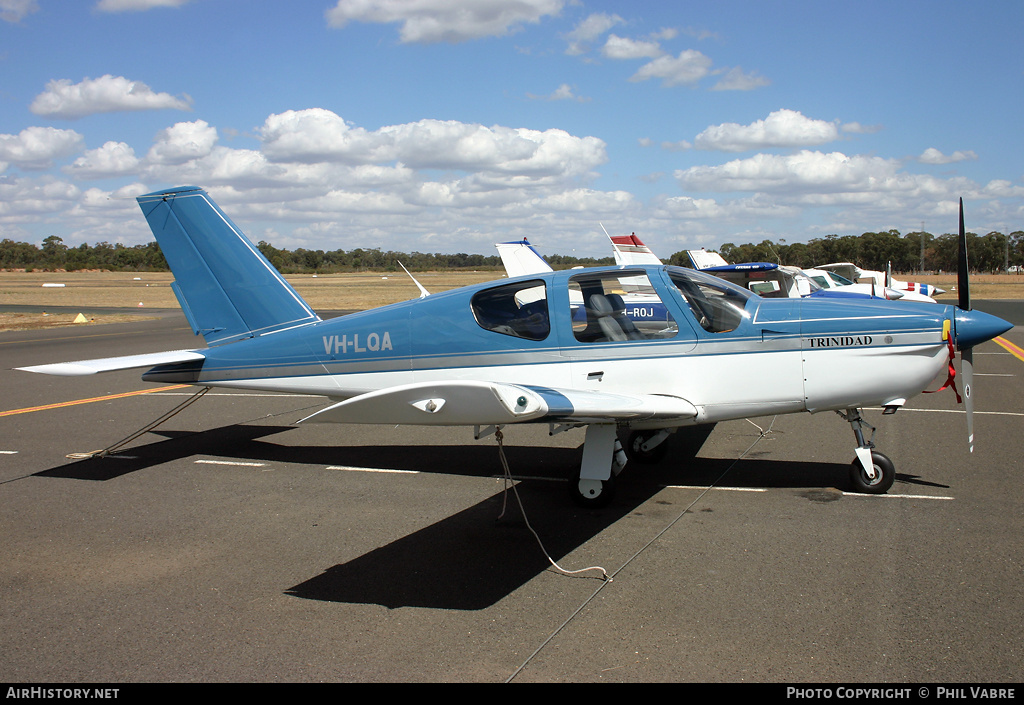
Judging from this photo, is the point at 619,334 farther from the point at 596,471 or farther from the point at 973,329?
the point at 973,329

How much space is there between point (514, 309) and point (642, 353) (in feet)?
3.97

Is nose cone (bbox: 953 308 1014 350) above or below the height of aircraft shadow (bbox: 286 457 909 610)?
above

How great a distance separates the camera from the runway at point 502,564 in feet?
11.4

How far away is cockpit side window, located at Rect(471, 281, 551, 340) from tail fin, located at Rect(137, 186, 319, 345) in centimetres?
218

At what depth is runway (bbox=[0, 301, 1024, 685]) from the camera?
3.46 metres

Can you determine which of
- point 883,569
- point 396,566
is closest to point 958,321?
point 883,569

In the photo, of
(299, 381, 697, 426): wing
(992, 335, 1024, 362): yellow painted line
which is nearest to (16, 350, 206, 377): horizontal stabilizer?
(299, 381, 697, 426): wing

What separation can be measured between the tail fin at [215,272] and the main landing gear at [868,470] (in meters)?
5.41

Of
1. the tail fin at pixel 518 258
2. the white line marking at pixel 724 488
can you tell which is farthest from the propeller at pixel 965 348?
the tail fin at pixel 518 258

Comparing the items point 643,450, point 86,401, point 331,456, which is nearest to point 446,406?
point 643,450

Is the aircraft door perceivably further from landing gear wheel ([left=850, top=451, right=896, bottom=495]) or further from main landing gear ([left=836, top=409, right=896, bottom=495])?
landing gear wheel ([left=850, top=451, right=896, bottom=495])

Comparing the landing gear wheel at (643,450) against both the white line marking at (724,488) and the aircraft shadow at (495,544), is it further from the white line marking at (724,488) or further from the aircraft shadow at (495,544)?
the white line marking at (724,488)

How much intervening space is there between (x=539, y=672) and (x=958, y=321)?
4.38 meters

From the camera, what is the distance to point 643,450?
701 centimetres
